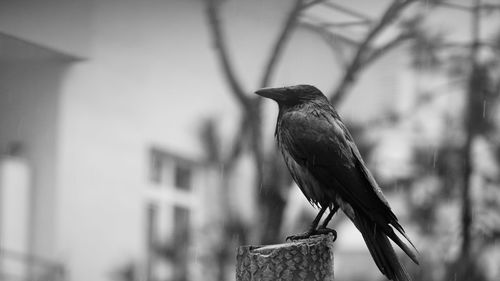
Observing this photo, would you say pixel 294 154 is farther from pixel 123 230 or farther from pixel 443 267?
pixel 123 230

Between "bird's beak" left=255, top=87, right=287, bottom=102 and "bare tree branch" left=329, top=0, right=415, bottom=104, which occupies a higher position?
"bare tree branch" left=329, top=0, right=415, bottom=104

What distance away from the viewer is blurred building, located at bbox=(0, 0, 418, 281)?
620 cm

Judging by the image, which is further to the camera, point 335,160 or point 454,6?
point 454,6

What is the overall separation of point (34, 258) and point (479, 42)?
3.05 metres

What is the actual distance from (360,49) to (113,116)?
2742 mm

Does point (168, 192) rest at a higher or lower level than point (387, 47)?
lower

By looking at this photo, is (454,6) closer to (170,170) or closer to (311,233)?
(311,233)

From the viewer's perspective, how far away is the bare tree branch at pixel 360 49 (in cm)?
422

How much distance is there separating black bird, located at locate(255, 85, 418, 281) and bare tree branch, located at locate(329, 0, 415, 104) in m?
1.62

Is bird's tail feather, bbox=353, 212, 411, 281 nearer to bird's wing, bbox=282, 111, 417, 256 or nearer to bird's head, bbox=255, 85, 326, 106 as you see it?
bird's wing, bbox=282, 111, 417, 256

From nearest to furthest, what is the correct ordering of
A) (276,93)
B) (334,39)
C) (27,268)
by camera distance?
(276,93)
(334,39)
(27,268)

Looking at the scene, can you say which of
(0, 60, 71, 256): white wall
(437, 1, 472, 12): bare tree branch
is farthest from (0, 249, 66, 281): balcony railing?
(437, 1, 472, 12): bare tree branch

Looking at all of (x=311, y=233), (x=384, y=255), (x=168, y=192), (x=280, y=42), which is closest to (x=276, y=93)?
(x=311, y=233)

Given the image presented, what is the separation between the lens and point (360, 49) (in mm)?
4375
